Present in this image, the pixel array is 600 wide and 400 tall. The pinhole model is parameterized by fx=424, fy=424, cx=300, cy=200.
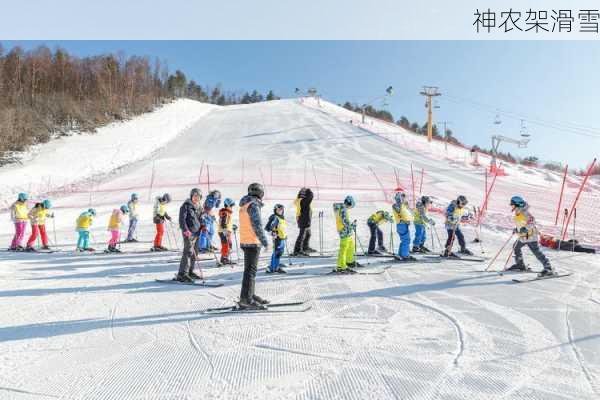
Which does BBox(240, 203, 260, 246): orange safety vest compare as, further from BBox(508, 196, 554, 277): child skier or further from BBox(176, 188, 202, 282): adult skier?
BBox(508, 196, 554, 277): child skier

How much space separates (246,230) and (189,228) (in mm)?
1931

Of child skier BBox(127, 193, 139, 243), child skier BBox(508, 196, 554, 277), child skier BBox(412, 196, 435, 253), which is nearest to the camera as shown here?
child skier BBox(508, 196, 554, 277)

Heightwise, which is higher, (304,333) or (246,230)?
(246,230)

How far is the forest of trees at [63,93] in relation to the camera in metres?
36.3

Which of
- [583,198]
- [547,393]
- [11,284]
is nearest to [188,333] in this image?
[547,393]

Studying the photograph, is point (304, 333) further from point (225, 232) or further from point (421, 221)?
point (421, 221)

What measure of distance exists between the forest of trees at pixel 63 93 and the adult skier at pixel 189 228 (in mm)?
29990

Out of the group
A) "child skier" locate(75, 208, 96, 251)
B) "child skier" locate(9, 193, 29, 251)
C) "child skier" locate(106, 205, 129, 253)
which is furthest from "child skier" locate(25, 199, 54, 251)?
"child skier" locate(106, 205, 129, 253)

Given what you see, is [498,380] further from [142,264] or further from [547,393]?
[142,264]

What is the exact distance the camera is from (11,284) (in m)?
7.50

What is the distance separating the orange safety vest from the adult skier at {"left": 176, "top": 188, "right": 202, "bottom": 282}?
71.6 inches

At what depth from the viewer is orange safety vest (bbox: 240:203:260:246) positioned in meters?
5.89

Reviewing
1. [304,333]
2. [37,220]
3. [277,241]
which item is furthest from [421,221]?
[37,220]

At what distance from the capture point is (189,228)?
7.45 meters
